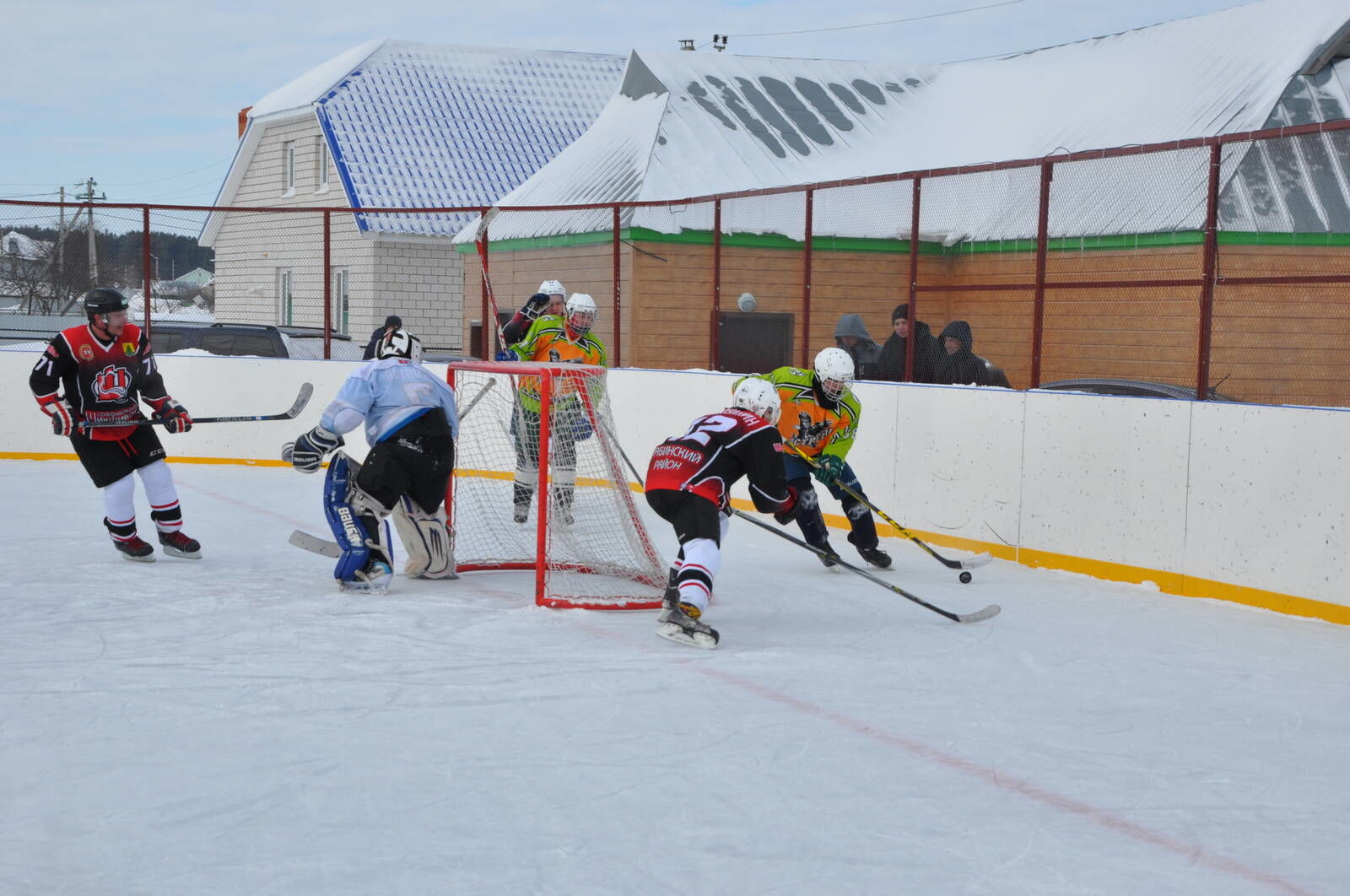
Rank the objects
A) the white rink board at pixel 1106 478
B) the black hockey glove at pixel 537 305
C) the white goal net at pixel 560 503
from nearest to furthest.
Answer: the white goal net at pixel 560 503, the white rink board at pixel 1106 478, the black hockey glove at pixel 537 305

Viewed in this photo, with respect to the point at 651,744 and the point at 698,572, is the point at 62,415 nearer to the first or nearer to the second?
the point at 698,572

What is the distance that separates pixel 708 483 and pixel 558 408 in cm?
128

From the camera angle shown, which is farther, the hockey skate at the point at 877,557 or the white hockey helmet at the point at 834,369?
Result: the hockey skate at the point at 877,557

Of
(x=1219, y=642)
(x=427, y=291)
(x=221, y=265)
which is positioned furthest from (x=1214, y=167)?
(x=427, y=291)

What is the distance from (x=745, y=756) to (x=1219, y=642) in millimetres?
2282

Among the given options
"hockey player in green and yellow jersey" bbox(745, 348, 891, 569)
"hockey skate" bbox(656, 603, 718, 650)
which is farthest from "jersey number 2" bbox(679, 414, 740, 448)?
"hockey player in green and yellow jersey" bbox(745, 348, 891, 569)

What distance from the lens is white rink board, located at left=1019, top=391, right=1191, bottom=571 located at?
5.68 meters

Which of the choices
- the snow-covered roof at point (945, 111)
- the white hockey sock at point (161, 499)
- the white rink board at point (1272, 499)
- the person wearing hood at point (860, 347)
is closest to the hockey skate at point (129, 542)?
the white hockey sock at point (161, 499)

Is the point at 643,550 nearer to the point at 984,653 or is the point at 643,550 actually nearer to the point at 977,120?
the point at 984,653

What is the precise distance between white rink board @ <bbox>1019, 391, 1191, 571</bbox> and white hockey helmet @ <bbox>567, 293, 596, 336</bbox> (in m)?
2.35

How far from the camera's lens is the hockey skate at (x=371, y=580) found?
5.25 m

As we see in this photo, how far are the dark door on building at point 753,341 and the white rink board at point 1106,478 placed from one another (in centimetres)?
288

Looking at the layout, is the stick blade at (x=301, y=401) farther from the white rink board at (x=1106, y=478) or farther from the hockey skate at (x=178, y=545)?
the white rink board at (x=1106, y=478)

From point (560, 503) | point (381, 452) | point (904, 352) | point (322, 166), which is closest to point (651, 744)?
point (381, 452)
